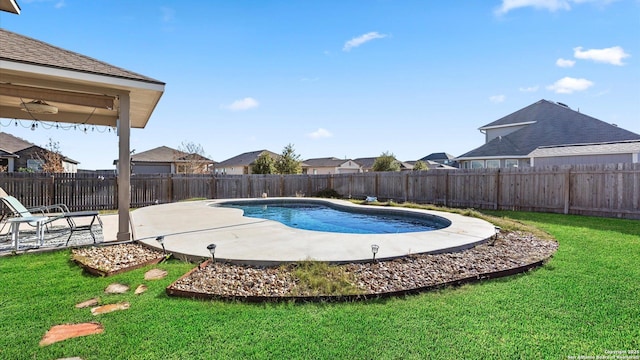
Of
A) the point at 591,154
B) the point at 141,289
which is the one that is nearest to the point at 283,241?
the point at 141,289

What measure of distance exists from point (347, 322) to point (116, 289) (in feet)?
9.18

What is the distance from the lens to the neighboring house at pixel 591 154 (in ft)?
47.4

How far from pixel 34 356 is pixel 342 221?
8289 millimetres

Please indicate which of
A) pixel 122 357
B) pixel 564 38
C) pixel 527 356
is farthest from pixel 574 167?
pixel 122 357

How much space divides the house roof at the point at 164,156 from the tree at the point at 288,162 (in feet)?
27.5

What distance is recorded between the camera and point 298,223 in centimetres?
977

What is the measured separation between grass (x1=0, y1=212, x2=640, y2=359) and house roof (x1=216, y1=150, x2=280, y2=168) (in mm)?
34529

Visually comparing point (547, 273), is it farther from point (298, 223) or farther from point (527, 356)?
point (298, 223)

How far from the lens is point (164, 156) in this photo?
3166 cm

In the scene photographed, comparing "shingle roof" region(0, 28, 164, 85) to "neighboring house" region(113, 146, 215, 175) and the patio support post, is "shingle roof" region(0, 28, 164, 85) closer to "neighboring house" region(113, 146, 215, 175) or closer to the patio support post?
the patio support post

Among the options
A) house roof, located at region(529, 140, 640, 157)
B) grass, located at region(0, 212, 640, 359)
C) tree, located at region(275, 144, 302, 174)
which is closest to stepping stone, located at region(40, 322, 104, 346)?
grass, located at region(0, 212, 640, 359)

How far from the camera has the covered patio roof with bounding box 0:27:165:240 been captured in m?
5.15

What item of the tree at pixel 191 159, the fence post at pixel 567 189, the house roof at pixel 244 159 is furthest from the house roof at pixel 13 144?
the fence post at pixel 567 189

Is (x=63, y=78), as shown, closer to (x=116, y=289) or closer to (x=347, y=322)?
(x=116, y=289)
